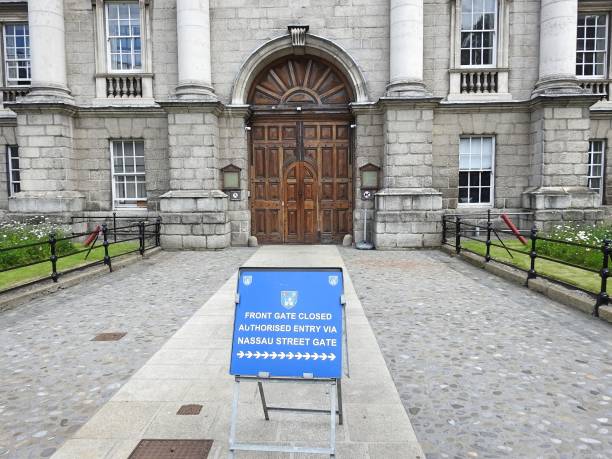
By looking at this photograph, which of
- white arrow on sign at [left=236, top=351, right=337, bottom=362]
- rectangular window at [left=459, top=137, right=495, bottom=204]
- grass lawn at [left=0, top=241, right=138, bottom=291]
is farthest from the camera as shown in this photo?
rectangular window at [left=459, top=137, right=495, bottom=204]

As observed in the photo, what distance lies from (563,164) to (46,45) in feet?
59.3

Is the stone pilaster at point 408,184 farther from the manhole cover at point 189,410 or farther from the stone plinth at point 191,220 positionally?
the manhole cover at point 189,410

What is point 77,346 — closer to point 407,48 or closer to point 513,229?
point 513,229

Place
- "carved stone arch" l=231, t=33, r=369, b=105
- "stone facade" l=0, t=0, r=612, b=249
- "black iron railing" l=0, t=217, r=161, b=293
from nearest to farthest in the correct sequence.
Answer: "black iron railing" l=0, t=217, r=161, b=293
"stone facade" l=0, t=0, r=612, b=249
"carved stone arch" l=231, t=33, r=369, b=105

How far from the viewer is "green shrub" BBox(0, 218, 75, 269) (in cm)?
983

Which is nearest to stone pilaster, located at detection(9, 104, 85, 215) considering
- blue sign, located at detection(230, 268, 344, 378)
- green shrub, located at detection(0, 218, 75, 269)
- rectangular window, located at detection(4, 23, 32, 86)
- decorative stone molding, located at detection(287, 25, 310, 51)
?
green shrub, located at detection(0, 218, 75, 269)

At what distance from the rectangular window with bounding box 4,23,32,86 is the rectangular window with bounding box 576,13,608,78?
20.8m

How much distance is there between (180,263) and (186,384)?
8202mm

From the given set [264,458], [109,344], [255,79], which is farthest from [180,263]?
[264,458]

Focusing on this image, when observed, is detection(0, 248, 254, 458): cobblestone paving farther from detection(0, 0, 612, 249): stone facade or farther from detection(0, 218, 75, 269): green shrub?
detection(0, 0, 612, 249): stone facade

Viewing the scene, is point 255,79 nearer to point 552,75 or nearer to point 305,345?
point 552,75

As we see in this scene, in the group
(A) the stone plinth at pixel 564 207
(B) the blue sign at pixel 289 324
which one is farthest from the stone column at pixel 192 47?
(B) the blue sign at pixel 289 324

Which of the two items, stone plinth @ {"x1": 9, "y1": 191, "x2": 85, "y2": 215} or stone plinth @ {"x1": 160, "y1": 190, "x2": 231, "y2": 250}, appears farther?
stone plinth @ {"x1": 9, "y1": 191, "x2": 85, "y2": 215}

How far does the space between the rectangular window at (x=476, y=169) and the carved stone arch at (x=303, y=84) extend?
15.3 feet
